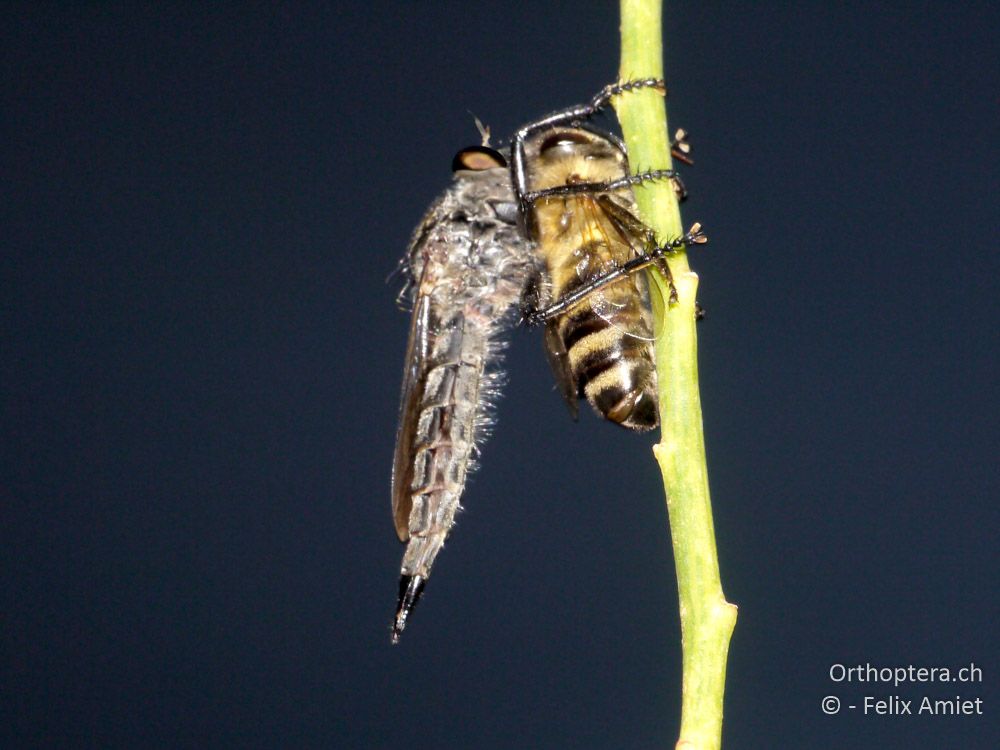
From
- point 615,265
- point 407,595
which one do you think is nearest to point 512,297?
point 615,265

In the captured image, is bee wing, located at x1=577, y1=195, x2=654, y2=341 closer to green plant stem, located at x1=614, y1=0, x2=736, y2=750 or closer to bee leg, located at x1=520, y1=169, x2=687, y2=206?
bee leg, located at x1=520, y1=169, x2=687, y2=206

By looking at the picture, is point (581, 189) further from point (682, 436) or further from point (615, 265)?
point (682, 436)

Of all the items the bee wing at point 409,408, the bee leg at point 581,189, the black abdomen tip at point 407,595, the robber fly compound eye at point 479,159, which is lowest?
the black abdomen tip at point 407,595

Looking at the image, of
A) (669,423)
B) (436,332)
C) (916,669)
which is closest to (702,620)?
(669,423)

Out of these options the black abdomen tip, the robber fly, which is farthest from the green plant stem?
the black abdomen tip

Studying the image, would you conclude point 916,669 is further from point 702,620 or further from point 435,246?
point 702,620

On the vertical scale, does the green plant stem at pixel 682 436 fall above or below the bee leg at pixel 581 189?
below

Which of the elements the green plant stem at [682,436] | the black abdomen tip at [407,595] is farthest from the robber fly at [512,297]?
the green plant stem at [682,436]

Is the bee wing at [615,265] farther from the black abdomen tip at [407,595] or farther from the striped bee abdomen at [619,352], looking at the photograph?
the black abdomen tip at [407,595]
